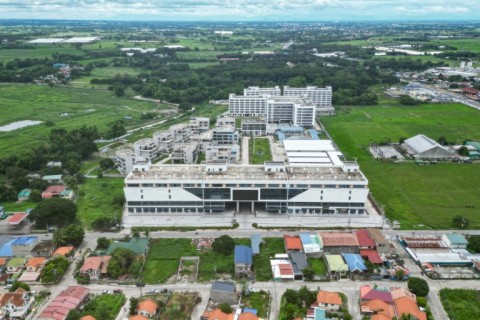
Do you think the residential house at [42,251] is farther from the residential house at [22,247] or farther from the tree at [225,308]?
the tree at [225,308]

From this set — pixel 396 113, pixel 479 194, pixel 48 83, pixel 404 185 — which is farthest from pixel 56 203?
pixel 48 83

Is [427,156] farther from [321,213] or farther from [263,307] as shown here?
[263,307]

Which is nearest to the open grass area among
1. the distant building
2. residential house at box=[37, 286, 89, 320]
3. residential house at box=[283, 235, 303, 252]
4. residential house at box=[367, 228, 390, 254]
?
residential house at box=[37, 286, 89, 320]

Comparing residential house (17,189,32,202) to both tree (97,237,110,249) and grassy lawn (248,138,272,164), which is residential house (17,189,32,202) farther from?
grassy lawn (248,138,272,164)

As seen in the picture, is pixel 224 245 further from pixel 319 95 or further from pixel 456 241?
pixel 319 95

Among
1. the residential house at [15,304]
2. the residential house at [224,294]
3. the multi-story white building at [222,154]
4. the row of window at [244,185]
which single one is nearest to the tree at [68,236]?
the row of window at [244,185]

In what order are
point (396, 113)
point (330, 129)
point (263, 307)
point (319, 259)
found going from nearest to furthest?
point (263, 307), point (319, 259), point (330, 129), point (396, 113)
